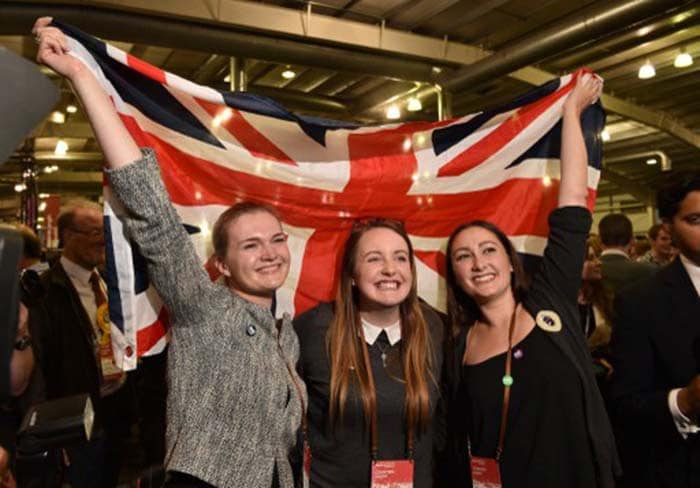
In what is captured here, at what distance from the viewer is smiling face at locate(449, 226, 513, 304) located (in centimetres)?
198

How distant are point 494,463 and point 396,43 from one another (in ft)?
12.9

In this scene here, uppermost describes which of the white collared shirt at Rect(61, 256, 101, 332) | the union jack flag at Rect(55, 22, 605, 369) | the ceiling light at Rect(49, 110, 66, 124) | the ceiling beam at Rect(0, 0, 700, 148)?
the ceiling light at Rect(49, 110, 66, 124)

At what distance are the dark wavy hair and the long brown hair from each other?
0.38 ft

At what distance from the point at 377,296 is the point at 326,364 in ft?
0.86

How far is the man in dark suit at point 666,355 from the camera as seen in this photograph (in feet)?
5.69

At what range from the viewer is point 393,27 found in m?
5.12

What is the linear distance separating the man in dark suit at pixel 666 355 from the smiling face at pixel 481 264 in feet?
1.19

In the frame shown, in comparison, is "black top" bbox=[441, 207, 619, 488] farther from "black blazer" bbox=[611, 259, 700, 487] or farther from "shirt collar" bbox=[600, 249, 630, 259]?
"shirt collar" bbox=[600, 249, 630, 259]

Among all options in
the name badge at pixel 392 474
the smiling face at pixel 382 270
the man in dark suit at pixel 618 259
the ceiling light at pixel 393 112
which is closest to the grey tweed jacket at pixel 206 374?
the name badge at pixel 392 474

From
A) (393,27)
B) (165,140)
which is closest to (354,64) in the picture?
(393,27)

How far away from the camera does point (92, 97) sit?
1.72 metres

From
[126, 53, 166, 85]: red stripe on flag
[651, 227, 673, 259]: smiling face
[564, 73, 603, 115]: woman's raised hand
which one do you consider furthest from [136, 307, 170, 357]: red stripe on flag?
[651, 227, 673, 259]: smiling face

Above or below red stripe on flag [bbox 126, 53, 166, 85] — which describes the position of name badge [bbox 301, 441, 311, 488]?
below

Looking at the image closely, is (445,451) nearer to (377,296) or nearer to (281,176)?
(377,296)
